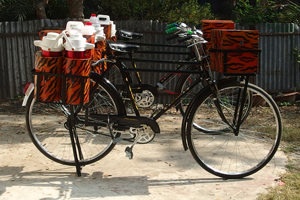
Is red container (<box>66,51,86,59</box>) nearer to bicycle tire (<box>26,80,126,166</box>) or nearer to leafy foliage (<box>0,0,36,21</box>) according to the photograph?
bicycle tire (<box>26,80,126,166</box>)

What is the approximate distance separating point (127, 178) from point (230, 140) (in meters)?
1.87

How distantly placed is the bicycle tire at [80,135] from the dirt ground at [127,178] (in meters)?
0.16

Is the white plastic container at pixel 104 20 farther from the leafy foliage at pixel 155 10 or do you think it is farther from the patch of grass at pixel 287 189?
the leafy foliage at pixel 155 10

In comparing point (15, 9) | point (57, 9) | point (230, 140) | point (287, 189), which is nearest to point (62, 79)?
point (287, 189)

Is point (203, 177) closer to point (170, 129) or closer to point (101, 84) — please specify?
point (101, 84)

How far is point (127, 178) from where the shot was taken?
4.29m

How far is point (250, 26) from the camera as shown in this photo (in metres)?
8.22

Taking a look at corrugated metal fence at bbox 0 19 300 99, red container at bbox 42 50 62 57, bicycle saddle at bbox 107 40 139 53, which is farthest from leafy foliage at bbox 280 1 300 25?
red container at bbox 42 50 62 57

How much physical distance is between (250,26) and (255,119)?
226 centimetres

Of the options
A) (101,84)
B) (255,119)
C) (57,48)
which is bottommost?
(255,119)

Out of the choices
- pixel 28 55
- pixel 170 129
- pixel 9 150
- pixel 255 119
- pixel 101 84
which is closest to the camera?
pixel 101 84

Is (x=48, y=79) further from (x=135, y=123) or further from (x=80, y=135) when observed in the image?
(x=80, y=135)

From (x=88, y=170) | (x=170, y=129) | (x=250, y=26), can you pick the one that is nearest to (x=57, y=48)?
(x=88, y=170)

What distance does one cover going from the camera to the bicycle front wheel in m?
4.21
